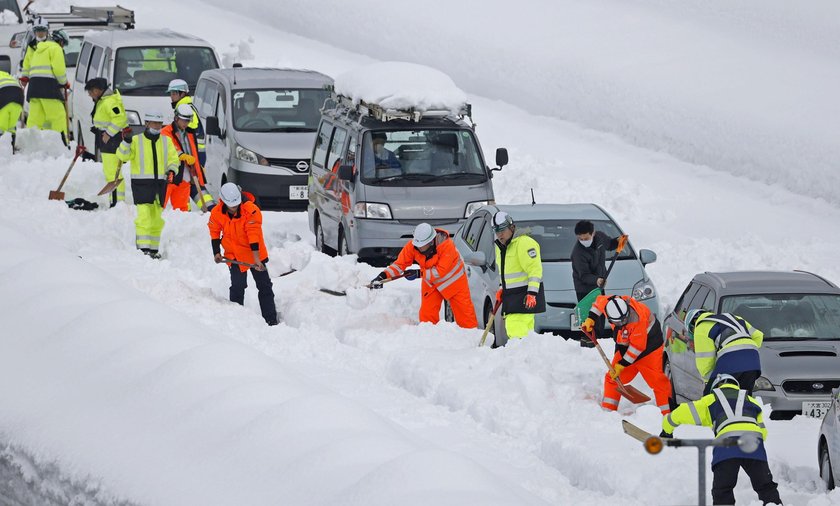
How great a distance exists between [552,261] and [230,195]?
3254 millimetres

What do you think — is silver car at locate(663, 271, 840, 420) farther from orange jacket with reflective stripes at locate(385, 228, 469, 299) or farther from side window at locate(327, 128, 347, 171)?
side window at locate(327, 128, 347, 171)

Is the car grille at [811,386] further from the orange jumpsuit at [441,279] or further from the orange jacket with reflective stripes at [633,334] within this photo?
the orange jumpsuit at [441,279]

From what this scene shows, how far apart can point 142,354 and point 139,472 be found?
43.2 inches

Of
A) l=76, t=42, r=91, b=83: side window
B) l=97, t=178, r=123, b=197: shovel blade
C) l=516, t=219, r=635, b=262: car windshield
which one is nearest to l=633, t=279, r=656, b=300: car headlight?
l=516, t=219, r=635, b=262: car windshield

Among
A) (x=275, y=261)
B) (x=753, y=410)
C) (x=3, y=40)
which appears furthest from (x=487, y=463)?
(x=3, y=40)

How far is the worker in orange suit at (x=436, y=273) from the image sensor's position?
1389cm

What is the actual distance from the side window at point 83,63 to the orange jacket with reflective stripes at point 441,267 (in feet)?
33.3

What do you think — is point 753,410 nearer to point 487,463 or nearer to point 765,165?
point 487,463

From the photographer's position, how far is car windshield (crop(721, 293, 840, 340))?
12.3 metres

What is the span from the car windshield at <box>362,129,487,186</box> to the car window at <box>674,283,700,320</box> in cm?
410

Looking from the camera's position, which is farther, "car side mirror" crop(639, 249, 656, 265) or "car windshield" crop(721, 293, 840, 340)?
"car side mirror" crop(639, 249, 656, 265)

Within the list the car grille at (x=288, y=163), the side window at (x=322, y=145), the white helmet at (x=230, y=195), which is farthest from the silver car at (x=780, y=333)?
the car grille at (x=288, y=163)

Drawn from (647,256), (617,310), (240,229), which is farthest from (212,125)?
(617,310)

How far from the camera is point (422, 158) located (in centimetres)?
1706
